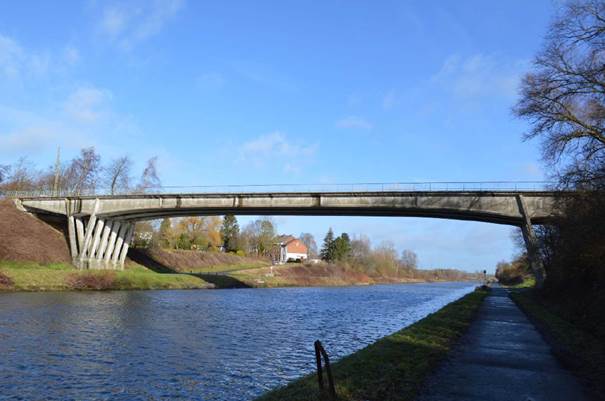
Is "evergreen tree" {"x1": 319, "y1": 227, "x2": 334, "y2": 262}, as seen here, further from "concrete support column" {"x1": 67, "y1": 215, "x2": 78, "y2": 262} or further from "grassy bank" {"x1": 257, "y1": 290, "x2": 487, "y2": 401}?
"grassy bank" {"x1": 257, "y1": 290, "x2": 487, "y2": 401}

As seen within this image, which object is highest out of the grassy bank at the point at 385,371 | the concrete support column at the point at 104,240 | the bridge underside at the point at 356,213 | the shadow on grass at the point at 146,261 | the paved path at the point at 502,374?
the bridge underside at the point at 356,213

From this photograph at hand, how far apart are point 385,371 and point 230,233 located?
4604 inches

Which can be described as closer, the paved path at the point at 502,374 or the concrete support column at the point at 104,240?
the paved path at the point at 502,374

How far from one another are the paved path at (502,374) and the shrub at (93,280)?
3965cm

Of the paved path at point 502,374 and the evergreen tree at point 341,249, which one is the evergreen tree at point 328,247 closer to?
the evergreen tree at point 341,249

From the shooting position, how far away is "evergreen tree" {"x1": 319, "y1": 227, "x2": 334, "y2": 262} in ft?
461

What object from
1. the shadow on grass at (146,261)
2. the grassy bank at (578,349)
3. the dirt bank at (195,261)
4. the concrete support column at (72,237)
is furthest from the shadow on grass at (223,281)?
the grassy bank at (578,349)

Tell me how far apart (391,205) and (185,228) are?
78283mm

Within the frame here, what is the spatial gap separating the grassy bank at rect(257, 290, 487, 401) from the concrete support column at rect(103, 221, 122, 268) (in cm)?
5121

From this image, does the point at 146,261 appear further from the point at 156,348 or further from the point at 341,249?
the point at 341,249

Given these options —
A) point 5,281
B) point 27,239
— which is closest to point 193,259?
point 27,239

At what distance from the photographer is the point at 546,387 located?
1049cm

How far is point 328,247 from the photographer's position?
142 m

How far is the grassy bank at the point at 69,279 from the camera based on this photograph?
135 feet
